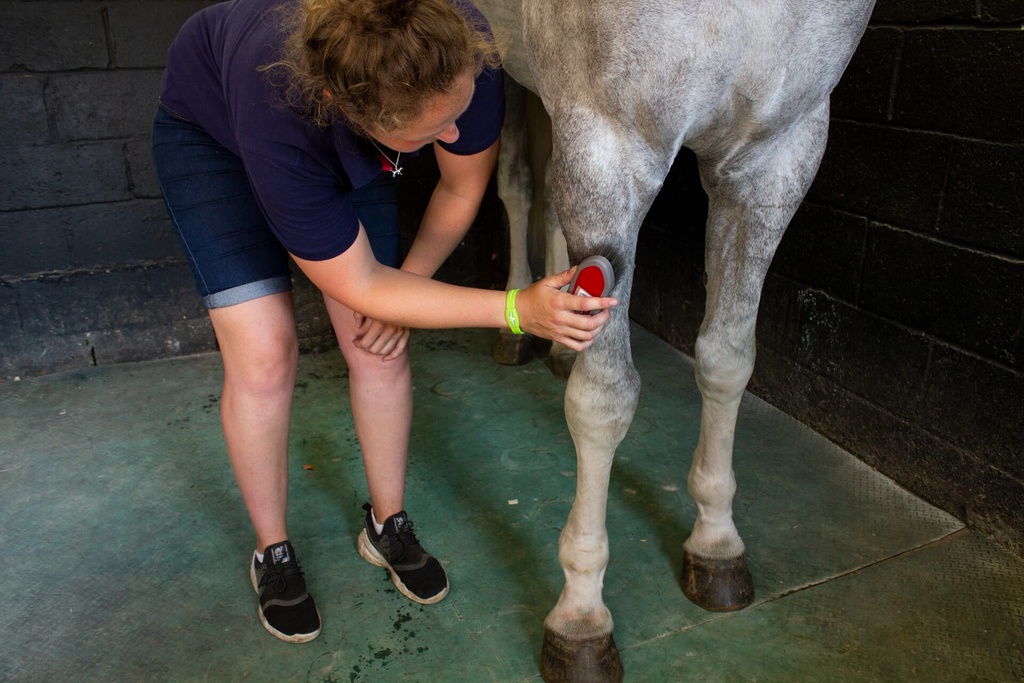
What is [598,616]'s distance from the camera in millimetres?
1506

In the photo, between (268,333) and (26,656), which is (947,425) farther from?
(26,656)

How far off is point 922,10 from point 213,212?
59.4 inches

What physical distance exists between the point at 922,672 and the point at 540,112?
1799mm

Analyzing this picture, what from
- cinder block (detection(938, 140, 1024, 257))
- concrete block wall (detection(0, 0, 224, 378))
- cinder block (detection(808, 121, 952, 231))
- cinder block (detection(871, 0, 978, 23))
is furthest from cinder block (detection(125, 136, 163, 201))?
cinder block (detection(938, 140, 1024, 257))

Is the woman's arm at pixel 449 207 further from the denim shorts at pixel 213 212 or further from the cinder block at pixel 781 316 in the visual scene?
the cinder block at pixel 781 316

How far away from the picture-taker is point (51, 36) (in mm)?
2492

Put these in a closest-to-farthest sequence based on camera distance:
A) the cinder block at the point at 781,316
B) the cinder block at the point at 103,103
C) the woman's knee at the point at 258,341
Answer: the woman's knee at the point at 258,341 → the cinder block at the point at 781,316 → the cinder block at the point at 103,103

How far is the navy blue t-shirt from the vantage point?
3.93ft

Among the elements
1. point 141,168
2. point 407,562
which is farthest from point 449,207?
point 141,168

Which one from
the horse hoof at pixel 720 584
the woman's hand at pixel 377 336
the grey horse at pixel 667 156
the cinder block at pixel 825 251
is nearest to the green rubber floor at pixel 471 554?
the horse hoof at pixel 720 584

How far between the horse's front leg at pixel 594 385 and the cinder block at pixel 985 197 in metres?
0.86

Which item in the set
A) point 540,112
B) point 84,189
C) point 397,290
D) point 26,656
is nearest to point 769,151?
point 397,290

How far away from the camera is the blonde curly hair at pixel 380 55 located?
40.3 inches

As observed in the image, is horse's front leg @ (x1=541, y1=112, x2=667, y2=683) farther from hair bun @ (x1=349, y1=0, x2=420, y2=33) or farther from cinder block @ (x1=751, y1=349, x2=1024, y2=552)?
cinder block @ (x1=751, y1=349, x2=1024, y2=552)
